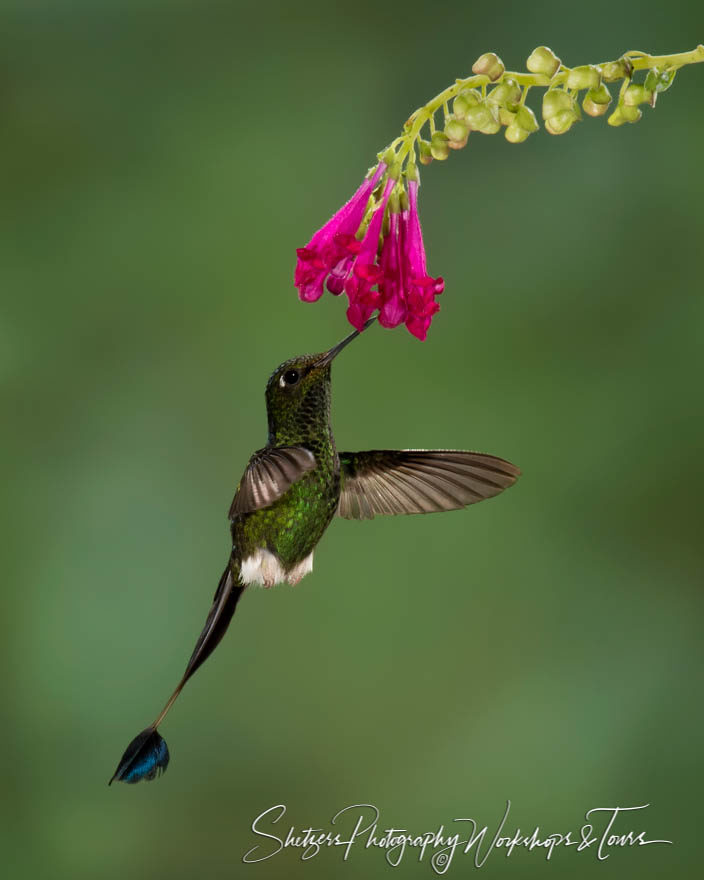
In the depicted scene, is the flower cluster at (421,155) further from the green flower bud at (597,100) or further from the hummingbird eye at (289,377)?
the hummingbird eye at (289,377)

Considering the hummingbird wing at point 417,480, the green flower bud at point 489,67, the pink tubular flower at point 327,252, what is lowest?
the hummingbird wing at point 417,480

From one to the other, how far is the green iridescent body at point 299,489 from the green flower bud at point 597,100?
0.49 metres

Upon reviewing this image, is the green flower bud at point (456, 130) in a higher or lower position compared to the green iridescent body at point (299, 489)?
higher

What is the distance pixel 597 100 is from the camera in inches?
41.2

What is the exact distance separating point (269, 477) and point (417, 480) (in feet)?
1.12

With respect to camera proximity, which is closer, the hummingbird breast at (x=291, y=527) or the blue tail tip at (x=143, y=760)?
the blue tail tip at (x=143, y=760)

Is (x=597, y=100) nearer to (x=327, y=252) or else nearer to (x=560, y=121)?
(x=560, y=121)

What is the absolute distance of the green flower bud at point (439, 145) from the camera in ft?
3.48

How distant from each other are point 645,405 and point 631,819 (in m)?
1.14

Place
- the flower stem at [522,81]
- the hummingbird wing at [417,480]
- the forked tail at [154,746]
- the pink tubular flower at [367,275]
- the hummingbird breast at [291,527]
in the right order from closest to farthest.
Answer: the flower stem at [522,81] → the pink tubular flower at [367,275] → the forked tail at [154,746] → the hummingbird wing at [417,480] → the hummingbird breast at [291,527]

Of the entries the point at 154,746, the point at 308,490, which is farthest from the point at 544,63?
the point at 154,746

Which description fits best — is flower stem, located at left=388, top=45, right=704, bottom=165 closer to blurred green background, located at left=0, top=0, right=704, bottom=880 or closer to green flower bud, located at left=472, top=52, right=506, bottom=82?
green flower bud, located at left=472, top=52, right=506, bottom=82
